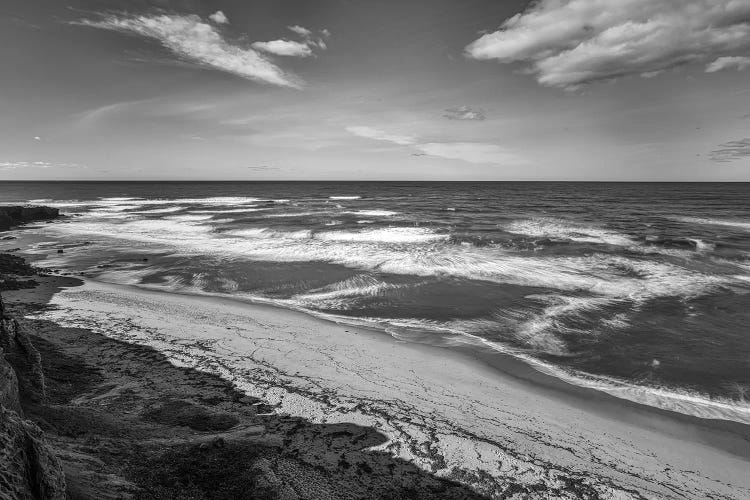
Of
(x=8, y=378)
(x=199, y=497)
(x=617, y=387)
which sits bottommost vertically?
(x=617, y=387)

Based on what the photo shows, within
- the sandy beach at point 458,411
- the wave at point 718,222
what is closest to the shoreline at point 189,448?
the sandy beach at point 458,411

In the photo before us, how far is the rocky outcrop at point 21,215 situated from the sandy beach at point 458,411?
32180mm

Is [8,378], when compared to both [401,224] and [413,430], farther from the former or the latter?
[401,224]

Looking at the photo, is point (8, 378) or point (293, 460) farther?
point (293, 460)

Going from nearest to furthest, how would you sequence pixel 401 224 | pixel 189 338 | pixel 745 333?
1. pixel 189 338
2. pixel 745 333
3. pixel 401 224

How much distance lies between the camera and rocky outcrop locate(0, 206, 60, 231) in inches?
1308

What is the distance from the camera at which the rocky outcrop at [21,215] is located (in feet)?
109

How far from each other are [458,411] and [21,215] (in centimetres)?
4647

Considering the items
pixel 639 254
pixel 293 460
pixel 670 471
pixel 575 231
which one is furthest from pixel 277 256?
pixel 575 231

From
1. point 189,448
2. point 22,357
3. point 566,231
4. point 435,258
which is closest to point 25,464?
point 189,448

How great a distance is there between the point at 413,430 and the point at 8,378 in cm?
532

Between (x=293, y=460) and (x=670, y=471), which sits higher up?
(x=293, y=460)

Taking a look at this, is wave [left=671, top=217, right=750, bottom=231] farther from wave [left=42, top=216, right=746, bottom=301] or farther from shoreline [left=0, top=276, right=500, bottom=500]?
shoreline [left=0, top=276, right=500, bottom=500]

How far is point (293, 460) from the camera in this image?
5.04 m
